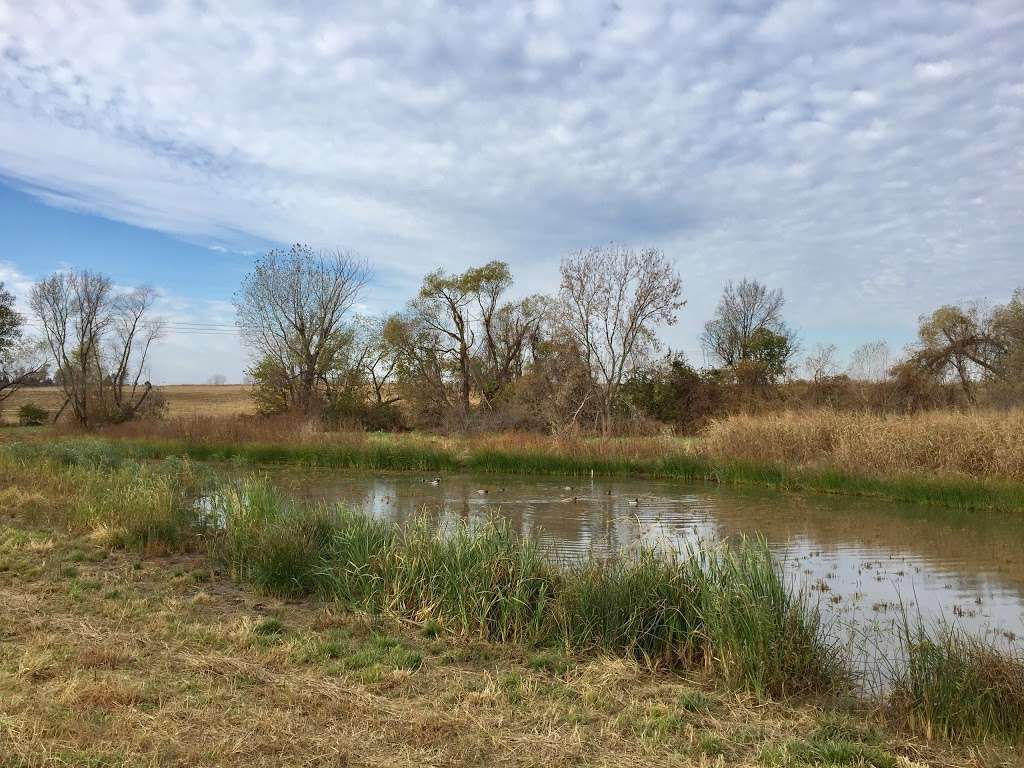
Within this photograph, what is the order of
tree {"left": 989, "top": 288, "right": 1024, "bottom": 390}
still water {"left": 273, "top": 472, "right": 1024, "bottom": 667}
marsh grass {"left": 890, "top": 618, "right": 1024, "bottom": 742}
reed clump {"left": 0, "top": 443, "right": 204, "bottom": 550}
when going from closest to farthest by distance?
marsh grass {"left": 890, "top": 618, "right": 1024, "bottom": 742} < still water {"left": 273, "top": 472, "right": 1024, "bottom": 667} < reed clump {"left": 0, "top": 443, "right": 204, "bottom": 550} < tree {"left": 989, "top": 288, "right": 1024, "bottom": 390}

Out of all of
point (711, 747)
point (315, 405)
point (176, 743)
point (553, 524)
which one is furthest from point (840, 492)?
point (315, 405)

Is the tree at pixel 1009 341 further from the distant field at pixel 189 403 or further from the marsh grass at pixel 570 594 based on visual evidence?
the distant field at pixel 189 403

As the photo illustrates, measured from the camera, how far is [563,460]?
23.4 metres

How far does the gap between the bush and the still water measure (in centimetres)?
3064

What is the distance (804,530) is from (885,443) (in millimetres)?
6503

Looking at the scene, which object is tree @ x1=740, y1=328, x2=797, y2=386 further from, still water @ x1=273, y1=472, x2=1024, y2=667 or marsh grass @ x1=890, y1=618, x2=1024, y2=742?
marsh grass @ x1=890, y1=618, x2=1024, y2=742

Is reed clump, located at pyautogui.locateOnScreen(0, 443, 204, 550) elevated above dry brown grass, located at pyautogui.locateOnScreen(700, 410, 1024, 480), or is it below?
below

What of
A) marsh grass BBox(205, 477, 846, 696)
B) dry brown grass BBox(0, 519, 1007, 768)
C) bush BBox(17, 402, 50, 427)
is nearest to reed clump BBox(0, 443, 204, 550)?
marsh grass BBox(205, 477, 846, 696)

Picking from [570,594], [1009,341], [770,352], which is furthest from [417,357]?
[570,594]

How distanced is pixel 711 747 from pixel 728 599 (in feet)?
5.46

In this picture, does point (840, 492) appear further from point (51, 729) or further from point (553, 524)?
point (51, 729)

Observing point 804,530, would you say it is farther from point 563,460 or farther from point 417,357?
point 417,357

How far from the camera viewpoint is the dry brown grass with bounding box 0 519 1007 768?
3783mm

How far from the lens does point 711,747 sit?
4035 millimetres
